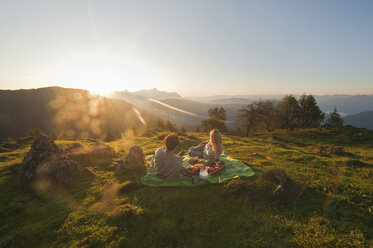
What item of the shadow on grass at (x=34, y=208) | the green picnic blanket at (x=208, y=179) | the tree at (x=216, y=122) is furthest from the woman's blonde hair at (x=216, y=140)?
the tree at (x=216, y=122)

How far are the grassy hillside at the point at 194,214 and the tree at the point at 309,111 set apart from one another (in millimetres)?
67271

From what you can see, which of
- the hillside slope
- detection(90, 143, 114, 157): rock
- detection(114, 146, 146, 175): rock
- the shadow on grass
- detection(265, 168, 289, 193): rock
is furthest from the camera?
the hillside slope

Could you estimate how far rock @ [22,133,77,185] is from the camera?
1034 centimetres

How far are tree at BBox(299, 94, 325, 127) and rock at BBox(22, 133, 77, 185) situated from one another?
79.4 m

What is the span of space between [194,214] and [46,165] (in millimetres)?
10538

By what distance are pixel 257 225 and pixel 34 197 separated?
12.0 meters

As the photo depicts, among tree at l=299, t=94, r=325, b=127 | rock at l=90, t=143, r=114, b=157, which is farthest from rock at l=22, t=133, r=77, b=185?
tree at l=299, t=94, r=325, b=127

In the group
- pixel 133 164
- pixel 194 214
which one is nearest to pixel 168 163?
pixel 194 214

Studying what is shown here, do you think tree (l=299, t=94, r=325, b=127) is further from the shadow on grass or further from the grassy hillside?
the shadow on grass

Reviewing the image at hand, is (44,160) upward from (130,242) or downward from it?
upward

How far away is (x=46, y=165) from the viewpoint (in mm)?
10820

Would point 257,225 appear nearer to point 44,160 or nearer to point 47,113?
point 44,160

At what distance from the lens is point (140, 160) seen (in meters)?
12.8

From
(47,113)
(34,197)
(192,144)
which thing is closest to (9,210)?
(34,197)
